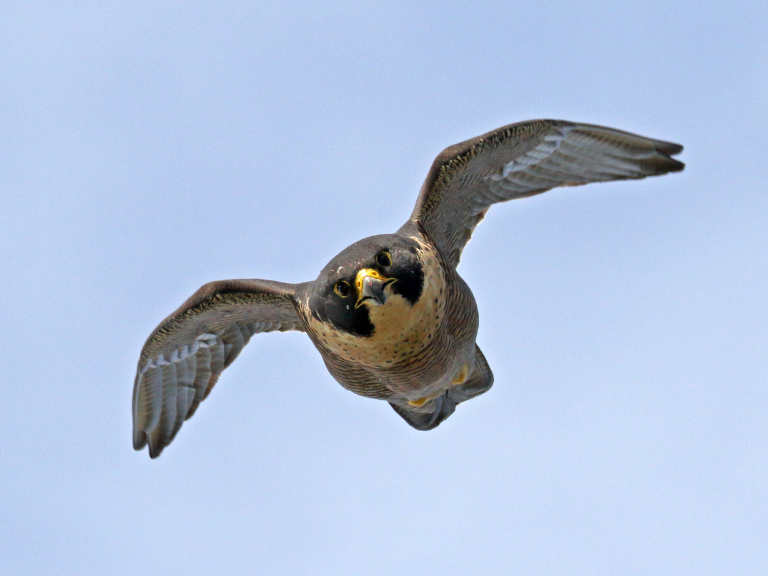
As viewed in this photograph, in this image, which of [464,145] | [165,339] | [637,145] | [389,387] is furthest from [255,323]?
[637,145]

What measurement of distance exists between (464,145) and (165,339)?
5487 millimetres

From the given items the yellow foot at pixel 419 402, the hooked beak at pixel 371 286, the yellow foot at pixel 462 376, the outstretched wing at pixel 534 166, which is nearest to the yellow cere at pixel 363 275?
the hooked beak at pixel 371 286

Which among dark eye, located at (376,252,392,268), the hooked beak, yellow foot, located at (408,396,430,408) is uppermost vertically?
dark eye, located at (376,252,392,268)

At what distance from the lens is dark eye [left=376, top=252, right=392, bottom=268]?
11.7 metres

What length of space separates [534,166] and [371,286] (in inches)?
211

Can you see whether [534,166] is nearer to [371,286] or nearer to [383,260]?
[383,260]

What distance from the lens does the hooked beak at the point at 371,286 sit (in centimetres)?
1135

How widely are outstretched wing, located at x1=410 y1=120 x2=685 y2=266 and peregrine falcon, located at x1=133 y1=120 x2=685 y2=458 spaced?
0.7 inches

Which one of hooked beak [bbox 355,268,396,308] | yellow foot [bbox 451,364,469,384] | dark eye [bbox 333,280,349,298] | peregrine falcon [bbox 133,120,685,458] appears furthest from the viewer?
yellow foot [bbox 451,364,469,384]

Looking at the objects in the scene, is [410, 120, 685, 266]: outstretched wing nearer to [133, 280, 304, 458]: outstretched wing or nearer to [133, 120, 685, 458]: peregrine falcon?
[133, 120, 685, 458]: peregrine falcon

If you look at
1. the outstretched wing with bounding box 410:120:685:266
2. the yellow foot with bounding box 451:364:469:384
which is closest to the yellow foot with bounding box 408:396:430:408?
the yellow foot with bounding box 451:364:469:384

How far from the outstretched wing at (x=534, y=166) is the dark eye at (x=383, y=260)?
9.91 feet

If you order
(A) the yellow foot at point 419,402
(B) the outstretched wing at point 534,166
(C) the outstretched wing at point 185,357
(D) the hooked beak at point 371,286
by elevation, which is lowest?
(A) the yellow foot at point 419,402

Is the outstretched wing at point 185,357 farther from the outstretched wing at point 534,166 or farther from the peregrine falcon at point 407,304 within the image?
the outstretched wing at point 534,166
